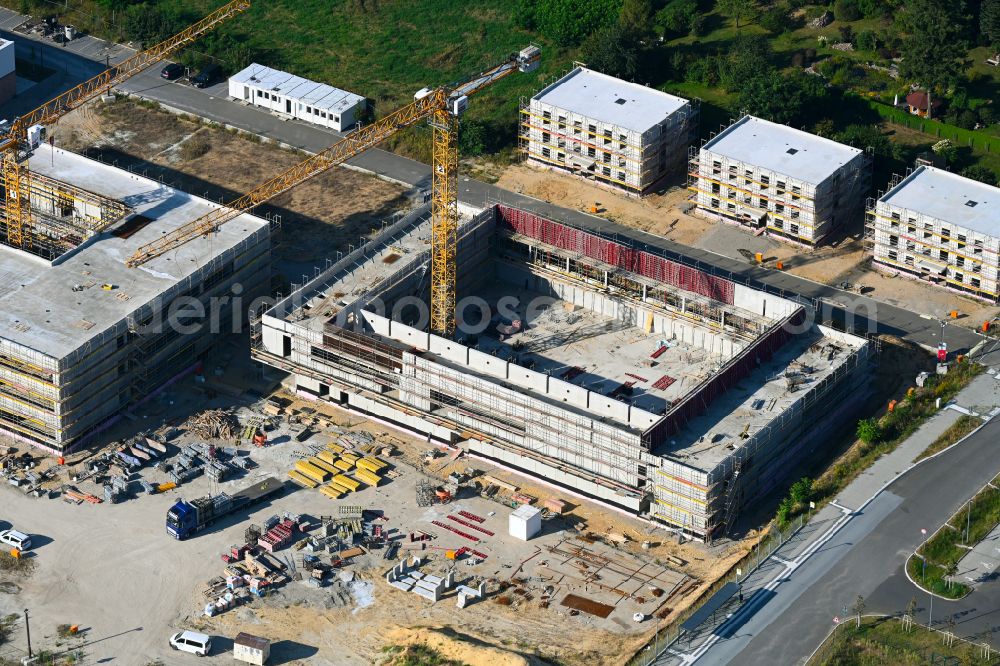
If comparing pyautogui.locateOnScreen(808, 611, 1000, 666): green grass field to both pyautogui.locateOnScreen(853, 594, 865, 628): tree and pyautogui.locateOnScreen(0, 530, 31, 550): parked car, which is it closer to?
pyautogui.locateOnScreen(853, 594, 865, 628): tree

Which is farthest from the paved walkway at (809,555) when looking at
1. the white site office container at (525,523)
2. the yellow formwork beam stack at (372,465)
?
the yellow formwork beam stack at (372,465)

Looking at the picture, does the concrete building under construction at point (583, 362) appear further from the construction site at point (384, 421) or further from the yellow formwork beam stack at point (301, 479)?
the yellow formwork beam stack at point (301, 479)

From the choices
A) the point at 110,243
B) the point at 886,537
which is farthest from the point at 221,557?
the point at 886,537

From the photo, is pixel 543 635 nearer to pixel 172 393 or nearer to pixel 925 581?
pixel 925 581

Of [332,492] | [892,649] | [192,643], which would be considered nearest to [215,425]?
[332,492]

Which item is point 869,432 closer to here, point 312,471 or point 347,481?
point 347,481

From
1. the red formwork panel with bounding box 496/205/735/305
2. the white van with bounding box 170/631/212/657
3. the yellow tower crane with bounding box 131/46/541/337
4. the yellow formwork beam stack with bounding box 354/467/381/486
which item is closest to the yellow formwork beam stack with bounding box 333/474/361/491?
the yellow formwork beam stack with bounding box 354/467/381/486
